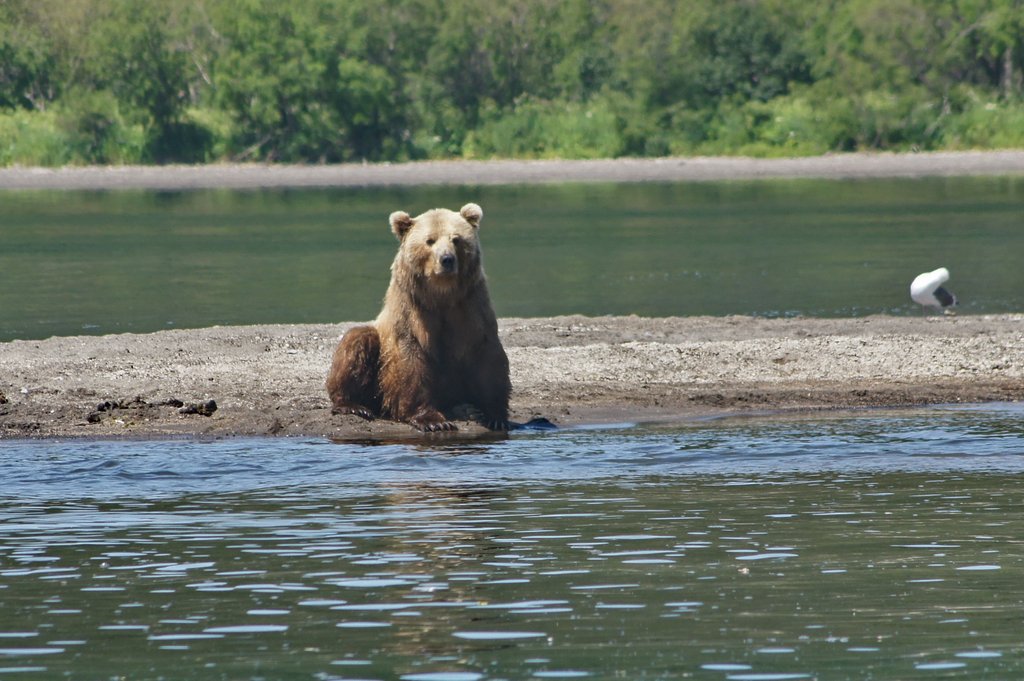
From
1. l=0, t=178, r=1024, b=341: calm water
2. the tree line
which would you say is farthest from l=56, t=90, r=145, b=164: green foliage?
l=0, t=178, r=1024, b=341: calm water

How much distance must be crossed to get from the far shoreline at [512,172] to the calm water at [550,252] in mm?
→ 4263

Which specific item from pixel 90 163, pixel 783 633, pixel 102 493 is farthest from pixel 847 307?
pixel 90 163

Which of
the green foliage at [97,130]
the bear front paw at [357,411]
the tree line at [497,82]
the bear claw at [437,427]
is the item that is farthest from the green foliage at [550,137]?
the bear claw at [437,427]

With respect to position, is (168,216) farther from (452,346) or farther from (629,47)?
(452,346)

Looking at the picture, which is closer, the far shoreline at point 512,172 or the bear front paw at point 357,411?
the bear front paw at point 357,411

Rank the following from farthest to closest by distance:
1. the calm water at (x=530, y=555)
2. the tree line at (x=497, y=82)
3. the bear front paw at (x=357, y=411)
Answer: the tree line at (x=497, y=82), the bear front paw at (x=357, y=411), the calm water at (x=530, y=555)

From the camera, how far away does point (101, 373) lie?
46.9 ft

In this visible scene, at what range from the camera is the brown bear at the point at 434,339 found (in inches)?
451

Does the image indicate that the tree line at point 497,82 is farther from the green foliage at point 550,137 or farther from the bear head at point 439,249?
the bear head at point 439,249

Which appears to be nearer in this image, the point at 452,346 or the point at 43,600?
the point at 43,600

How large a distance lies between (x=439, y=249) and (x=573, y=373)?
3.22 metres

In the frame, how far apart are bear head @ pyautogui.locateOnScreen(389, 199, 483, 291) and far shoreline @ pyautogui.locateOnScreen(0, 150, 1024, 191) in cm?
4517

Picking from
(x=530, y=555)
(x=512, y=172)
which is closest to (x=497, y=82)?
(x=512, y=172)

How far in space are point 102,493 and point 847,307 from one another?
1184 cm
